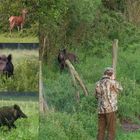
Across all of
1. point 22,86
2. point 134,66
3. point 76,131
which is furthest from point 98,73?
point 22,86

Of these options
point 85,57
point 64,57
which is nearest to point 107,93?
point 64,57

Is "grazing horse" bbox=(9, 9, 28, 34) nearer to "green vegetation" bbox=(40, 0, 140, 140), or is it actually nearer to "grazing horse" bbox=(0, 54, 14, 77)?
"grazing horse" bbox=(0, 54, 14, 77)

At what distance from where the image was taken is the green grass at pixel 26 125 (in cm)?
679

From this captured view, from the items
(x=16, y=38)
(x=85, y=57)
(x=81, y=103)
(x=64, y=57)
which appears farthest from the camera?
(x=85, y=57)

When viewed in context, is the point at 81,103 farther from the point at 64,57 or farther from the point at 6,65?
the point at 6,65

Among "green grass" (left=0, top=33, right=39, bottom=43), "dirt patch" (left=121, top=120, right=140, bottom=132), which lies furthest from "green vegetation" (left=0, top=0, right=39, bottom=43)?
"dirt patch" (left=121, top=120, right=140, bottom=132)

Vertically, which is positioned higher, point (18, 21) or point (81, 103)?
point (18, 21)

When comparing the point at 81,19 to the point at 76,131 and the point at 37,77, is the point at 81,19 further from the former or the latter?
the point at 37,77

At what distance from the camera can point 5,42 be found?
6789 millimetres

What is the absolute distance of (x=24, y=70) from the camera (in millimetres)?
6906

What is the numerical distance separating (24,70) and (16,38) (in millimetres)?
361

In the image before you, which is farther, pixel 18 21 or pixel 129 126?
pixel 129 126

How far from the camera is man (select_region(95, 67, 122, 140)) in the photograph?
9.96m

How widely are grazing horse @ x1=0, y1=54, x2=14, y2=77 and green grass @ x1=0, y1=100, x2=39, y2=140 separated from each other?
367 mm
